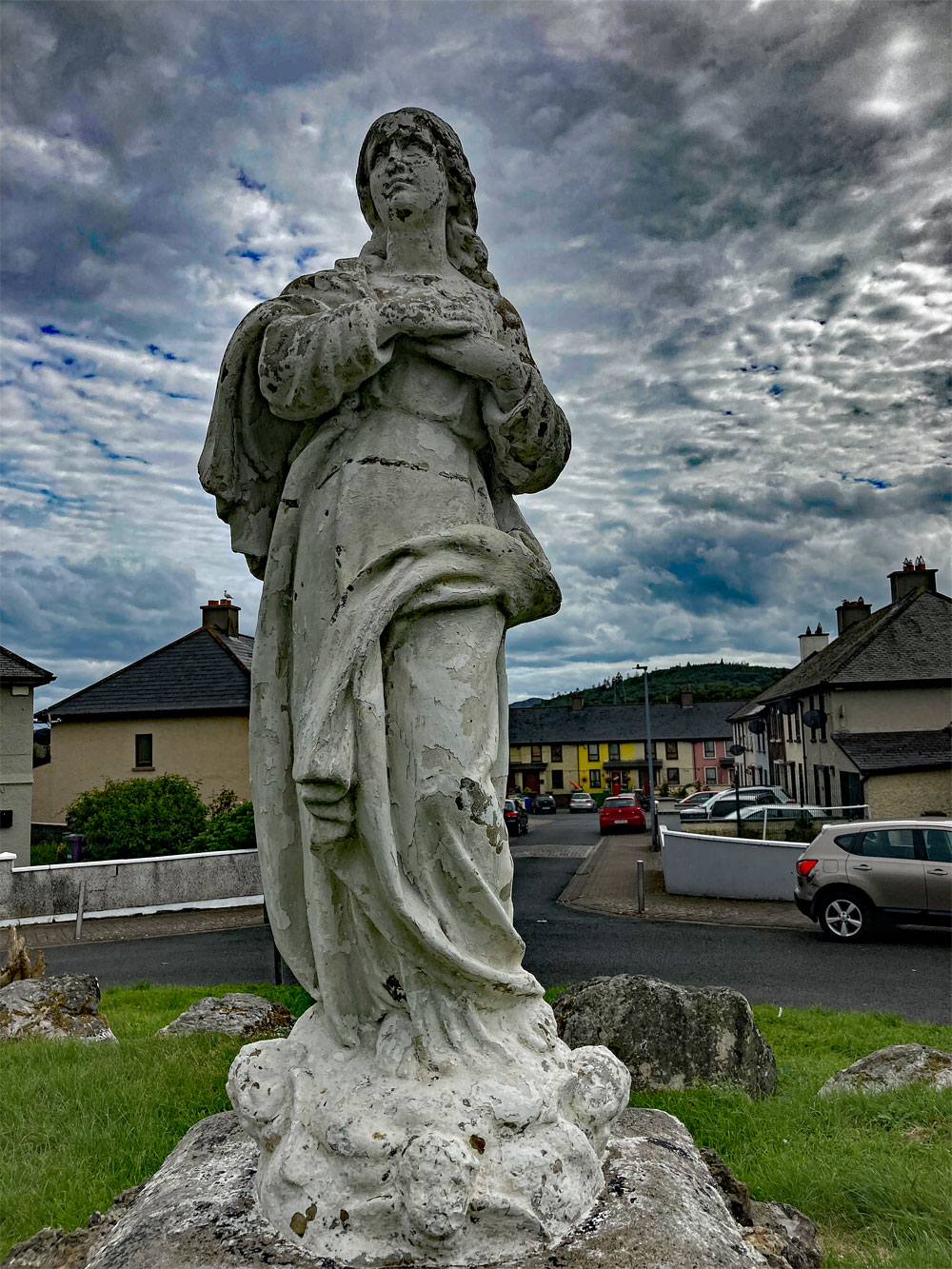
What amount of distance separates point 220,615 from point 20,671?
1035 cm

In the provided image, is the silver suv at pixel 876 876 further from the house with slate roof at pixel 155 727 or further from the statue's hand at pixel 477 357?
the house with slate roof at pixel 155 727

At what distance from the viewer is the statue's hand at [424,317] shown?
294 cm

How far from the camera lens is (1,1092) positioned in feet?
15.9

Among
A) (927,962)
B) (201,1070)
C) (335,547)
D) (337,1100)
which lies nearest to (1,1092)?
(201,1070)

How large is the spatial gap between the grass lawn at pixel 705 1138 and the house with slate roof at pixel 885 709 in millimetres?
19759

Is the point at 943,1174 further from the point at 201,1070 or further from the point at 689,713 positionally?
the point at 689,713

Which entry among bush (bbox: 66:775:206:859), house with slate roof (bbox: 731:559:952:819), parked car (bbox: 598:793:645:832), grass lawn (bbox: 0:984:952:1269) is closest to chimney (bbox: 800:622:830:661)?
house with slate roof (bbox: 731:559:952:819)

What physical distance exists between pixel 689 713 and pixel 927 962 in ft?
216

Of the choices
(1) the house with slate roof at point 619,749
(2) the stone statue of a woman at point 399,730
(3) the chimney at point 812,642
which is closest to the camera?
(2) the stone statue of a woman at point 399,730

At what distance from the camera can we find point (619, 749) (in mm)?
76062

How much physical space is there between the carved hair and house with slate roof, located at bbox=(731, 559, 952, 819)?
77.6 ft

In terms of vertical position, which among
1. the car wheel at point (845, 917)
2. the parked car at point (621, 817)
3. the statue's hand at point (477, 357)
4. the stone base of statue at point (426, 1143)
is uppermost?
the statue's hand at point (477, 357)

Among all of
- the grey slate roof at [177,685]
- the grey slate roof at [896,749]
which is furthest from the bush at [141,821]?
the grey slate roof at [896,749]

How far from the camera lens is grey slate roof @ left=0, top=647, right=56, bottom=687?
24031mm
